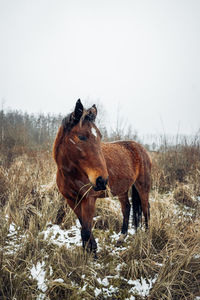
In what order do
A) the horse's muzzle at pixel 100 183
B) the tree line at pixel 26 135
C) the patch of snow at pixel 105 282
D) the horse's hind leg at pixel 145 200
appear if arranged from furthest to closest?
the tree line at pixel 26 135, the horse's hind leg at pixel 145 200, the patch of snow at pixel 105 282, the horse's muzzle at pixel 100 183

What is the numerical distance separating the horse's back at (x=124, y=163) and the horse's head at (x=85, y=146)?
0.76 meters

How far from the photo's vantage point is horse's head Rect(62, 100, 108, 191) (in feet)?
5.65

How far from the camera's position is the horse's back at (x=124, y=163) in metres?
2.59

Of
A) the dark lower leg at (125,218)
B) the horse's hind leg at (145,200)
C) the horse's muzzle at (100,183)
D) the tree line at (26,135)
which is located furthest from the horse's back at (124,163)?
the tree line at (26,135)

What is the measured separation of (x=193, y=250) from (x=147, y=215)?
3.52ft

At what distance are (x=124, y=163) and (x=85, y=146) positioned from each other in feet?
3.78

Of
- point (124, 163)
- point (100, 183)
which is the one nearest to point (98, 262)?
point (100, 183)

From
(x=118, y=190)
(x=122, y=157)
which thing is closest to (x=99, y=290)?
(x=118, y=190)

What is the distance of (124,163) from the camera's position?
279 centimetres

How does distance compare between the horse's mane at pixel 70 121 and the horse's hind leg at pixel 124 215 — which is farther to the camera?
the horse's hind leg at pixel 124 215

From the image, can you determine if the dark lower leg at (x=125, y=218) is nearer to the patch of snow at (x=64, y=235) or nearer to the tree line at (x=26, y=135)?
the patch of snow at (x=64, y=235)

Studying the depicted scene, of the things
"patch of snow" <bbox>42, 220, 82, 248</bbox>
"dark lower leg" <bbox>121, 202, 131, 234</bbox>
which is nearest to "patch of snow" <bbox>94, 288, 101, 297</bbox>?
"patch of snow" <bbox>42, 220, 82, 248</bbox>

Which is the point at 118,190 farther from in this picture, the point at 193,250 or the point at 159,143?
the point at 159,143

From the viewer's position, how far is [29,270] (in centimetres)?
189
